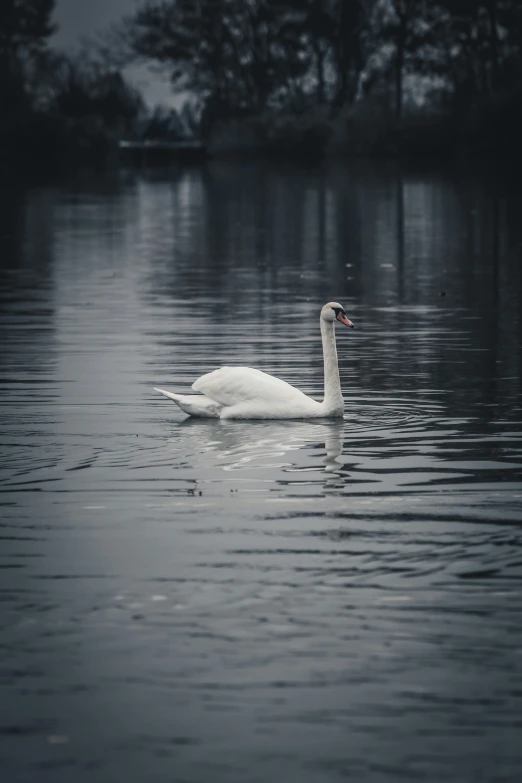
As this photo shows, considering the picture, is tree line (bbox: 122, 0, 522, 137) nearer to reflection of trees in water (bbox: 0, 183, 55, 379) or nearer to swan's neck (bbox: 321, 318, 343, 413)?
reflection of trees in water (bbox: 0, 183, 55, 379)

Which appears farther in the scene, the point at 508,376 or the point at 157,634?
the point at 508,376

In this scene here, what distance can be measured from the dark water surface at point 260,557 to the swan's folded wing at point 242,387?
0.22 meters

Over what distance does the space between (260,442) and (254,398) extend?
614mm

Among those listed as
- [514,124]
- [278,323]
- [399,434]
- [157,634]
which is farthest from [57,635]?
[514,124]

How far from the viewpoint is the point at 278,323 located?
18109 millimetres

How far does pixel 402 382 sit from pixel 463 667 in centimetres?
705

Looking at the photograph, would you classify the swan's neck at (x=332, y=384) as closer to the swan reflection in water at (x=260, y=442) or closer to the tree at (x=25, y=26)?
the swan reflection in water at (x=260, y=442)

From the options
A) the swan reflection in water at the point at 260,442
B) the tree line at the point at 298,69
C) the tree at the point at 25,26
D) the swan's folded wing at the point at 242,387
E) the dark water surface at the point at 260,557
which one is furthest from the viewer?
the tree at the point at 25,26

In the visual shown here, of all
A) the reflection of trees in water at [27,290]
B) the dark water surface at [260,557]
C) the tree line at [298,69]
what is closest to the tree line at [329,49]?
the tree line at [298,69]

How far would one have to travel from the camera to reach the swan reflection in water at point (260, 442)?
10.0m

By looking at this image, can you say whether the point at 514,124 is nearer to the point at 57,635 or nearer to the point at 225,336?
the point at 225,336

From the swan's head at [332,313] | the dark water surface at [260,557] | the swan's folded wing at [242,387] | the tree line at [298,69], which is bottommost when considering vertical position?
the dark water surface at [260,557]

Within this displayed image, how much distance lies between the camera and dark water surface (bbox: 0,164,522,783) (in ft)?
18.6

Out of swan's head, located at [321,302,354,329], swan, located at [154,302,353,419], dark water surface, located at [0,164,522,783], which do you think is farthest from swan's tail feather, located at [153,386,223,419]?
swan's head, located at [321,302,354,329]
